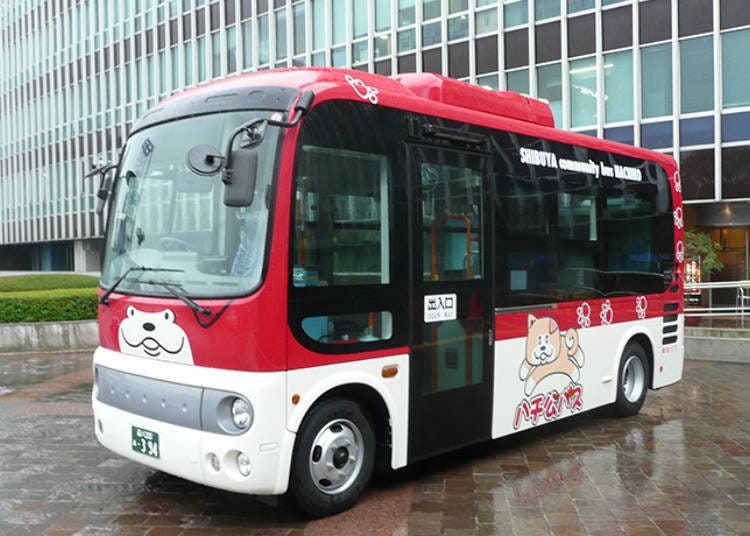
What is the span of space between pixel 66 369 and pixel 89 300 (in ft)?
9.33

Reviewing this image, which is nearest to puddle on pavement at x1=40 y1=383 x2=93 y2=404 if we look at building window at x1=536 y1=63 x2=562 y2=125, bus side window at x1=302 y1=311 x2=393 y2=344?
bus side window at x1=302 y1=311 x2=393 y2=344

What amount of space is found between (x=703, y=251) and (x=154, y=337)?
1734 centimetres

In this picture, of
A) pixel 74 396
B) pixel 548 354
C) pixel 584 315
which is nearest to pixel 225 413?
pixel 548 354

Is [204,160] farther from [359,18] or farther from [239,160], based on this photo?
[359,18]

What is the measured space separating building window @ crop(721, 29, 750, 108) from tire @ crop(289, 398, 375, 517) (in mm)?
18034

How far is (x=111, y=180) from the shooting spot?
19.9ft

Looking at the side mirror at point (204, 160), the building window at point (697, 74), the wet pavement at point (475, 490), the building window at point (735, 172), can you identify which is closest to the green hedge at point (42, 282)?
the wet pavement at point (475, 490)

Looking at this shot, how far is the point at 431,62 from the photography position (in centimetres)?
2547

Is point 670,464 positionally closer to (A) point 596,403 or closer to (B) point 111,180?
(A) point 596,403

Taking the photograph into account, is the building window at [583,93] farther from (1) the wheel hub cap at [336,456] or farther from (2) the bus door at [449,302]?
(1) the wheel hub cap at [336,456]

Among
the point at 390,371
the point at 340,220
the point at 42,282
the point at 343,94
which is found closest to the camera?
the point at 340,220

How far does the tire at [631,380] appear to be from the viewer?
27.2 ft

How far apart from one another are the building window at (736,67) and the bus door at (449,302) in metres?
16.2

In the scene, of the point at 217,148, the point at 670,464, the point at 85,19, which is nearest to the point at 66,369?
the point at 217,148
